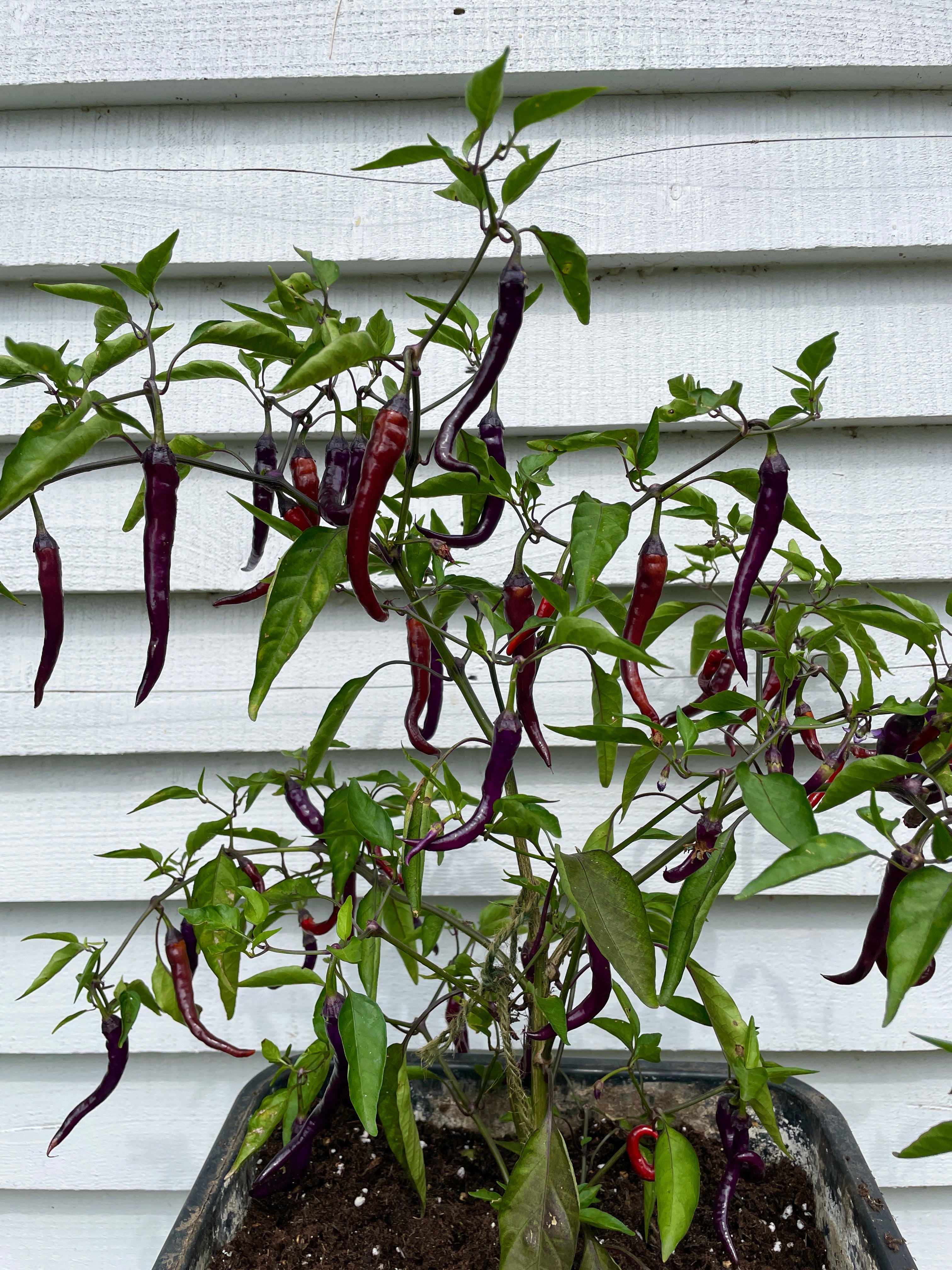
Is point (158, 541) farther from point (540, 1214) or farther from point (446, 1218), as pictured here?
point (446, 1218)

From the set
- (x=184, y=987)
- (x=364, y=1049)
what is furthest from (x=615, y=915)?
(x=184, y=987)

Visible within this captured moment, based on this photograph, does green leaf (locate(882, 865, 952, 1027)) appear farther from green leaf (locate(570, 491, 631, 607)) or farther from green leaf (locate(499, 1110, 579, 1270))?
green leaf (locate(499, 1110, 579, 1270))

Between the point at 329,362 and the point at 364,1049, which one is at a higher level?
the point at 329,362

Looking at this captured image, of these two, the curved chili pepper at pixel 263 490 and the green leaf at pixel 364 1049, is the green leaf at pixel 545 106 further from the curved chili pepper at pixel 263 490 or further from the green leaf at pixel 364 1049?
the green leaf at pixel 364 1049

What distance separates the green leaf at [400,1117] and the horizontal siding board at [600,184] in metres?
1.15

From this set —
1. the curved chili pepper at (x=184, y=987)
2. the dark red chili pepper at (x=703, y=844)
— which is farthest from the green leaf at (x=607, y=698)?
the curved chili pepper at (x=184, y=987)

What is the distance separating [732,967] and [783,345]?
1.05 m

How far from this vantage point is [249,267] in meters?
1.41

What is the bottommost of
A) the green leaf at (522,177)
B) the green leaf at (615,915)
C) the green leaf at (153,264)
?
the green leaf at (615,915)

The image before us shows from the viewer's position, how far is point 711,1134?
1206mm

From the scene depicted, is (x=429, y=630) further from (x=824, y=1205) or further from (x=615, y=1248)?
(x=824, y=1205)

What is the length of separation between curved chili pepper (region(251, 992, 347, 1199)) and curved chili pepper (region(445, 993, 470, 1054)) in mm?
200

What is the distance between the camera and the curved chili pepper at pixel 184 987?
98cm

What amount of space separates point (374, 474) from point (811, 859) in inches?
15.6
